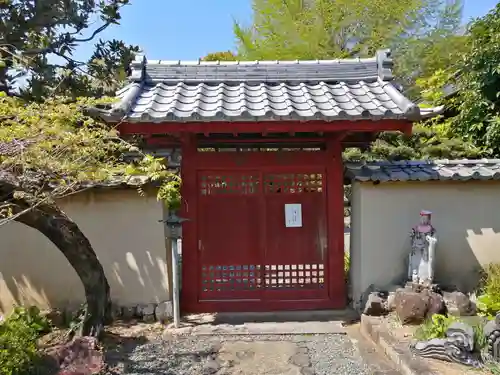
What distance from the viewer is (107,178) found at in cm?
562

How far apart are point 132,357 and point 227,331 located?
55.2 inches

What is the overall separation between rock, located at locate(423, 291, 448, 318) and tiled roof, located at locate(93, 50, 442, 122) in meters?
2.40

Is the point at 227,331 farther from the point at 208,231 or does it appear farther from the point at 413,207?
the point at 413,207

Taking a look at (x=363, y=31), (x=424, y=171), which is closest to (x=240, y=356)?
(x=424, y=171)

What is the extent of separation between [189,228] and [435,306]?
3.66m

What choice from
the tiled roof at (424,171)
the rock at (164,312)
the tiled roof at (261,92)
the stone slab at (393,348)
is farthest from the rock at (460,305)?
the rock at (164,312)

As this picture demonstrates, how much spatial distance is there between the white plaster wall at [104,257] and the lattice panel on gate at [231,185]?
2.82 feet

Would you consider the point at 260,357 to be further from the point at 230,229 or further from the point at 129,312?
the point at 129,312

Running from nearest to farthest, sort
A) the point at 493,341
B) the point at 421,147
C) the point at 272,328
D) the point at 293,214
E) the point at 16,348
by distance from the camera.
Answer: 1. the point at 16,348
2. the point at 493,341
3. the point at 272,328
4. the point at 293,214
5. the point at 421,147

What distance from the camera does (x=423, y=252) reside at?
611 centimetres

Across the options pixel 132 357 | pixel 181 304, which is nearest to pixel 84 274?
pixel 132 357

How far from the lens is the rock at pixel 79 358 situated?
14.4ft

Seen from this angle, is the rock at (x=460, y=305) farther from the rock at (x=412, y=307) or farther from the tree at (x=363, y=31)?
the tree at (x=363, y=31)

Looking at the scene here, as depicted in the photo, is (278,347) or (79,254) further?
(278,347)
